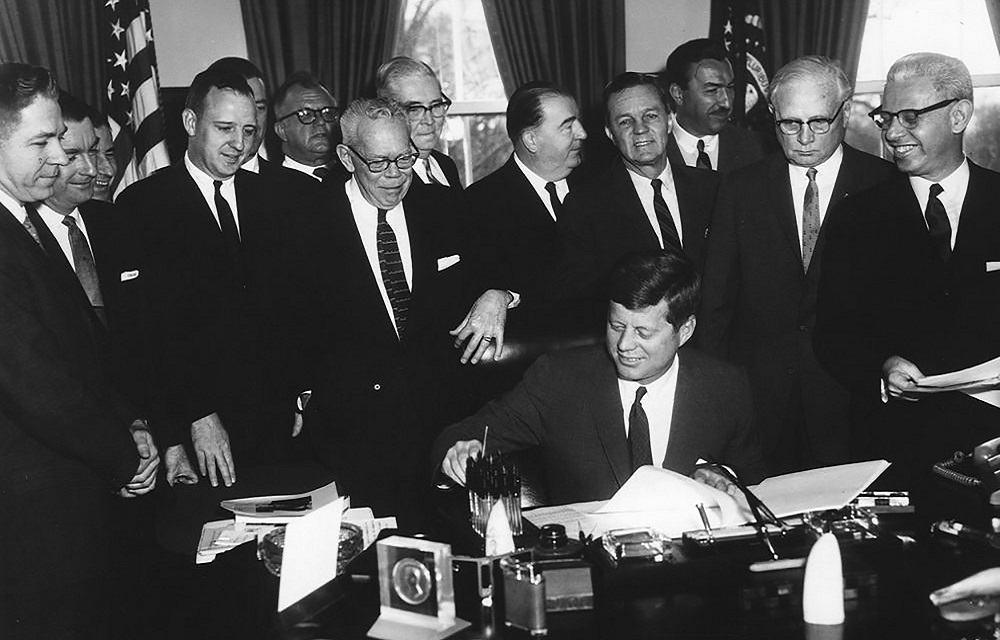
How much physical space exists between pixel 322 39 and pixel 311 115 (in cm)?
167

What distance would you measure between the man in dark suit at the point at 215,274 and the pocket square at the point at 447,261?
616 millimetres

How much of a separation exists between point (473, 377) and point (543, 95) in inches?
62.3

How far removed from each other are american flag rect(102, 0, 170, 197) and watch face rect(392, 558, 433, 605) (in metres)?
4.12

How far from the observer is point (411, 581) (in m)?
1.85

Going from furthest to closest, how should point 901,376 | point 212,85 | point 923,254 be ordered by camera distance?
1. point 212,85
2. point 923,254
3. point 901,376

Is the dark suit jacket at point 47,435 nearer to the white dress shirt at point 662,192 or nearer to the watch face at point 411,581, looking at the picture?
the watch face at point 411,581

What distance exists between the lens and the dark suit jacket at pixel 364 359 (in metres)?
3.32

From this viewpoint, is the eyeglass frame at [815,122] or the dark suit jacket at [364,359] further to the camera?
the eyeglass frame at [815,122]

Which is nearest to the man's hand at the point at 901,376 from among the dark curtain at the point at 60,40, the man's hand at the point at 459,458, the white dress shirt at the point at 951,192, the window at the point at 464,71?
the white dress shirt at the point at 951,192

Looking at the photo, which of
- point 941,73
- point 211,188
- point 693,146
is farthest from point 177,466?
point 693,146

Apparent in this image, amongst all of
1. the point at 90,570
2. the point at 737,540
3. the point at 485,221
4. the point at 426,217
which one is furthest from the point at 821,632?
the point at 485,221

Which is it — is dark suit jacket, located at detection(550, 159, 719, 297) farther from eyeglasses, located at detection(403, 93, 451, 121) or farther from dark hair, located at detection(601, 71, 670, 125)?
eyeglasses, located at detection(403, 93, 451, 121)

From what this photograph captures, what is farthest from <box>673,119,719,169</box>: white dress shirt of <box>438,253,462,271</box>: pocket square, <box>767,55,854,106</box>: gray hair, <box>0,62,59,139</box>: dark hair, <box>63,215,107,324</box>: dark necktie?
<box>0,62,59,139</box>: dark hair

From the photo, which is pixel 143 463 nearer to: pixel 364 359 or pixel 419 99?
pixel 364 359
